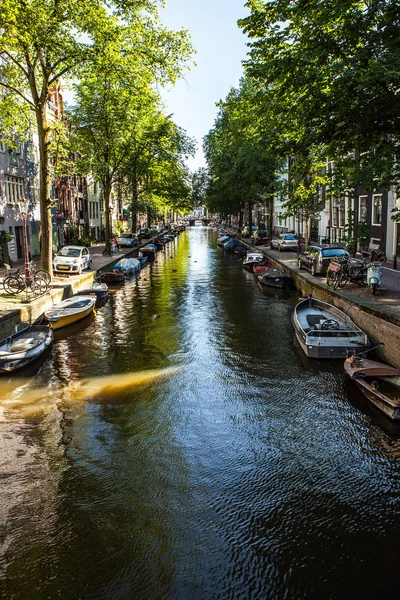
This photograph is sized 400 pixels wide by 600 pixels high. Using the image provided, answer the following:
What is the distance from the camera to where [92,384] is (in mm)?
13609

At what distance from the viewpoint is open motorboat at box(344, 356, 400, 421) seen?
37.1 ft

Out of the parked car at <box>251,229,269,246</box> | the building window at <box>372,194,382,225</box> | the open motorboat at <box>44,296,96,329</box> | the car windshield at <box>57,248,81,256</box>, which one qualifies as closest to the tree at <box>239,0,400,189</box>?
the open motorboat at <box>44,296,96,329</box>

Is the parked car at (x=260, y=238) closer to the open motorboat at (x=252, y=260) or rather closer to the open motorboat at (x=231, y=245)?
the open motorboat at (x=231, y=245)

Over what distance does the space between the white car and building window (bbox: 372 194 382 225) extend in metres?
19.8

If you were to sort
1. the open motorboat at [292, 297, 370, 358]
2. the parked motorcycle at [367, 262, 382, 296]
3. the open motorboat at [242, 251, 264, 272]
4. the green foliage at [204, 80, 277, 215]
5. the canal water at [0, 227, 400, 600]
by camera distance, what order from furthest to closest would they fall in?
the open motorboat at [242, 251, 264, 272] < the green foliage at [204, 80, 277, 215] < the parked motorcycle at [367, 262, 382, 296] < the open motorboat at [292, 297, 370, 358] < the canal water at [0, 227, 400, 600]

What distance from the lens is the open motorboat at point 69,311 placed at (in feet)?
62.5

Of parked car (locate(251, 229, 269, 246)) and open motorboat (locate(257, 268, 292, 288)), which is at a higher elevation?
parked car (locate(251, 229, 269, 246))

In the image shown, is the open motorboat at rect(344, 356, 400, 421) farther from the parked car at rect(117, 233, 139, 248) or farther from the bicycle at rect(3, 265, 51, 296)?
the parked car at rect(117, 233, 139, 248)

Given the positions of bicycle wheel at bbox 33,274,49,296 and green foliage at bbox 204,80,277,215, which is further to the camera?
green foliage at bbox 204,80,277,215

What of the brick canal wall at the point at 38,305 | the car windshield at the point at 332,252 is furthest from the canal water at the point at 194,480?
the car windshield at the point at 332,252

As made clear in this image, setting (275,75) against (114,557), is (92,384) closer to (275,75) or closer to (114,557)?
(114,557)

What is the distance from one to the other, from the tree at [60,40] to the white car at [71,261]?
3774mm

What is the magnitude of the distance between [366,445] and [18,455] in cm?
695

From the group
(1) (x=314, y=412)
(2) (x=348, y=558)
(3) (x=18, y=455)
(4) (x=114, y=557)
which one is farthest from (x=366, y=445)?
(3) (x=18, y=455)
